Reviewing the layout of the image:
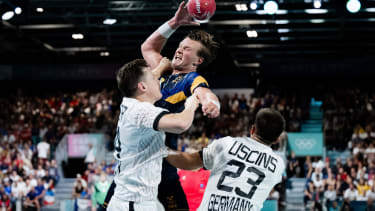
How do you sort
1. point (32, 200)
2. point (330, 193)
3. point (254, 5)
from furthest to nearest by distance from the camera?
1. point (32, 200)
2. point (254, 5)
3. point (330, 193)

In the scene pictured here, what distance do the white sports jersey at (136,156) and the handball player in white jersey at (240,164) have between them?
330 millimetres

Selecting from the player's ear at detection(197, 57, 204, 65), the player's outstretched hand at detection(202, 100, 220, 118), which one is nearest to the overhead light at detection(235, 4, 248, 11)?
the player's ear at detection(197, 57, 204, 65)

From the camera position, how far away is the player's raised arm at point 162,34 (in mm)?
5828

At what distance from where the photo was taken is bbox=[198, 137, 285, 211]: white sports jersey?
4.71 meters

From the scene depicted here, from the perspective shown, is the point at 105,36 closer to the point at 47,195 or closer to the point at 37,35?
the point at 37,35

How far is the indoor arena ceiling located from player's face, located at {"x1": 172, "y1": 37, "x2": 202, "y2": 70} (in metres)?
12.7

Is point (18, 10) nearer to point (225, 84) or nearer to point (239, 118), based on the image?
point (239, 118)

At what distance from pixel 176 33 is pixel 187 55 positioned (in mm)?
19590

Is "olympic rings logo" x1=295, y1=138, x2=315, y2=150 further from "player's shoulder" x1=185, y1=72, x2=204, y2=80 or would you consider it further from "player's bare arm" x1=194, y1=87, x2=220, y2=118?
"player's bare arm" x1=194, y1=87, x2=220, y2=118

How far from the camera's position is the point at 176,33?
24938 mm

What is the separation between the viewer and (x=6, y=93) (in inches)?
1209

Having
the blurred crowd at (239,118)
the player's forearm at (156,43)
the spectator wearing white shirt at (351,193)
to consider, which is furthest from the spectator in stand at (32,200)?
the player's forearm at (156,43)

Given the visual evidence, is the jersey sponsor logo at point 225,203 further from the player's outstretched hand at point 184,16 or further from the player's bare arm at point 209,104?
the player's outstretched hand at point 184,16

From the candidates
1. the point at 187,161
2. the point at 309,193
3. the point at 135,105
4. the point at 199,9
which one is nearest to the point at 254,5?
the point at 309,193
